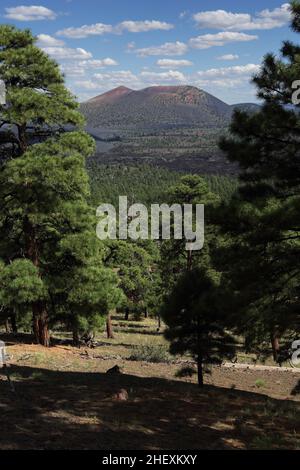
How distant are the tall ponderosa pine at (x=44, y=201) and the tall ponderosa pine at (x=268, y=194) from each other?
23.2 ft

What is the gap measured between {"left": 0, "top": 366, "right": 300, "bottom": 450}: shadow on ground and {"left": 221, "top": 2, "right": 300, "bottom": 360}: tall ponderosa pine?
2.51 meters

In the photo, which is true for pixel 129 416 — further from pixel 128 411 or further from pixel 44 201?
A: pixel 44 201

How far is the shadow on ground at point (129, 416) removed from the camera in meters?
9.19

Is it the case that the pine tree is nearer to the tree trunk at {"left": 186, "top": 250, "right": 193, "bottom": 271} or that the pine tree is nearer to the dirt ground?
the dirt ground

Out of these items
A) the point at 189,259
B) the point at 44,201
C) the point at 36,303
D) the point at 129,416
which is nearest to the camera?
the point at 129,416

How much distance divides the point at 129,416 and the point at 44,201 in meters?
8.36

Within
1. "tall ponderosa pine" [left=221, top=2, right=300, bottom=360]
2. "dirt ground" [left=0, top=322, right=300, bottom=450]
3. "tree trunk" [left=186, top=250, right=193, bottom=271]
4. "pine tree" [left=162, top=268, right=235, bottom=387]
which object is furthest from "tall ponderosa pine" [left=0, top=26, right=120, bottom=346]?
"tree trunk" [left=186, top=250, right=193, bottom=271]

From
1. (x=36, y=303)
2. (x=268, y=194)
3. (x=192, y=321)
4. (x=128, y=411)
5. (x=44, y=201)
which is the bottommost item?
(x=128, y=411)

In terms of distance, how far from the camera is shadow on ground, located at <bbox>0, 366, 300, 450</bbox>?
A: 9.19 m

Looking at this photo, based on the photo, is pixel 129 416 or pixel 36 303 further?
pixel 36 303

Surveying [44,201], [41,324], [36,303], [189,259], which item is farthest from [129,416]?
[189,259]

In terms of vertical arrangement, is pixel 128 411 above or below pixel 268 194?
below

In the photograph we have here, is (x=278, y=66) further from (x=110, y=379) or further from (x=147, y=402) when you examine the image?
(x=110, y=379)

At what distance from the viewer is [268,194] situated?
11109 mm
